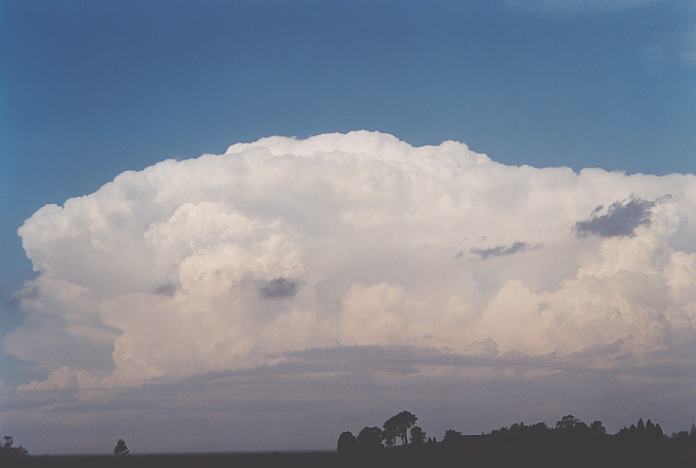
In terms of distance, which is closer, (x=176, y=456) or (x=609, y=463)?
(x=609, y=463)

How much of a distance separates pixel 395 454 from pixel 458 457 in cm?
2522

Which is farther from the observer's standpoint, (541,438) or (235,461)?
(541,438)

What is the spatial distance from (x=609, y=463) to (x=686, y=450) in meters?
30.2

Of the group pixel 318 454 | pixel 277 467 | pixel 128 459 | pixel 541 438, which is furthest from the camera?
pixel 541 438

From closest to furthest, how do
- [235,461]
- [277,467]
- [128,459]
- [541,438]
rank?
[277,467]
[235,461]
[128,459]
[541,438]

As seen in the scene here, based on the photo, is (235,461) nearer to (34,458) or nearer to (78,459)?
(78,459)

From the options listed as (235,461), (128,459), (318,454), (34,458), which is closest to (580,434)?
(318,454)

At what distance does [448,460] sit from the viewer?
143125 mm

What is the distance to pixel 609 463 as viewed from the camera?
13562 centimetres

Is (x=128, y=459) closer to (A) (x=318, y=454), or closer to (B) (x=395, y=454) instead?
(A) (x=318, y=454)

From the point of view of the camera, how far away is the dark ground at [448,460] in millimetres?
133875

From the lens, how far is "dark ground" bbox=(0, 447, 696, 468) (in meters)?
134

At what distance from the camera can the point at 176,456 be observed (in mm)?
164500

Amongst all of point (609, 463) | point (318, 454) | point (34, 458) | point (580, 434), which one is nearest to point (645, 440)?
point (580, 434)
